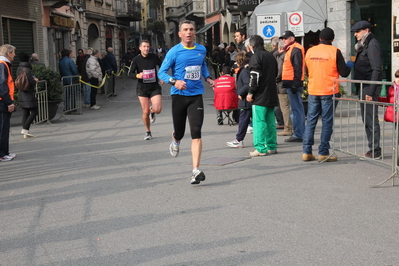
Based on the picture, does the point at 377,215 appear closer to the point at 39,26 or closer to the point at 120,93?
the point at 120,93

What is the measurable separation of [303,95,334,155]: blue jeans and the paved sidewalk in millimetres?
282

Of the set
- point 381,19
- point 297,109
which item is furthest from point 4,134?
point 381,19

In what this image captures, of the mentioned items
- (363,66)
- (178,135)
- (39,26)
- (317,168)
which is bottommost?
(317,168)

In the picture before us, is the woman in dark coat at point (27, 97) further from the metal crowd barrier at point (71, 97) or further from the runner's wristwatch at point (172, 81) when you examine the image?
the runner's wristwatch at point (172, 81)

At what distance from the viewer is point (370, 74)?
9062mm

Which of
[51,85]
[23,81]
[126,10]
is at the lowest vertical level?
[51,85]

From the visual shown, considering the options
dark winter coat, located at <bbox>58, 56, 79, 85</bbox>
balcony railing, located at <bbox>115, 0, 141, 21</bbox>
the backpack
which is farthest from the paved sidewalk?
balcony railing, located at <bbox>115, 0, 141, 21</bbox>

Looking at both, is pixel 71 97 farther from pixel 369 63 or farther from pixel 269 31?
pixel 369 63

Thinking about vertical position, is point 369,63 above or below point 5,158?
above

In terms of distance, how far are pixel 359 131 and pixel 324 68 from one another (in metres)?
1.25

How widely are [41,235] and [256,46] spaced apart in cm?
527

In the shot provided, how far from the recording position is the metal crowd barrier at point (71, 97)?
58.8 feet

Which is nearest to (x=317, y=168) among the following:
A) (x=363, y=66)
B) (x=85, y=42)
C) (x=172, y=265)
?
(x=363, y=66)

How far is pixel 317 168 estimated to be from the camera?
8703mm
